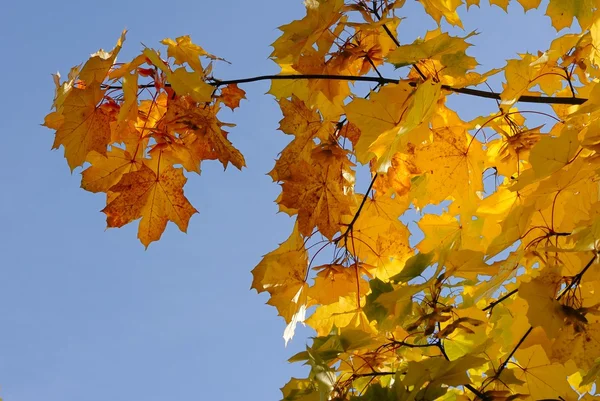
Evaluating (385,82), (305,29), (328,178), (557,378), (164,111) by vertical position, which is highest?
(164,111)

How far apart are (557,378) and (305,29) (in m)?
1.30

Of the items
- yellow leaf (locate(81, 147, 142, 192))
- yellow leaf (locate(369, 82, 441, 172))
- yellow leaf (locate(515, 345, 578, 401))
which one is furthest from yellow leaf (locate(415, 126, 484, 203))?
yellow leaf (locate(81, 147, 142, 192))

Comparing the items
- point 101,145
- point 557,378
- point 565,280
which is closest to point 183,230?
point 101,145

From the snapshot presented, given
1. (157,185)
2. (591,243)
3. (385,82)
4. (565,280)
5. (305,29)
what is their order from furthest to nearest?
(157,185) → (385,82) → (305,29) → (565,280) → (591,243)

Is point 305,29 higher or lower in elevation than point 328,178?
higher

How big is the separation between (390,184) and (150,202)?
0.79m

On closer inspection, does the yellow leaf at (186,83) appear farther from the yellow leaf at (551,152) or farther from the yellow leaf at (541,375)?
the yellow leaf at (541,375)

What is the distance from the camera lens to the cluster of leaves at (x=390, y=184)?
59.7 inches

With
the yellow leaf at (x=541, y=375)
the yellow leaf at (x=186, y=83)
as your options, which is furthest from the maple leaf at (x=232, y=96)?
the yellow leaf at (x=541, y=375)

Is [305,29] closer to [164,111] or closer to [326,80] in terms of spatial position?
[326,80]

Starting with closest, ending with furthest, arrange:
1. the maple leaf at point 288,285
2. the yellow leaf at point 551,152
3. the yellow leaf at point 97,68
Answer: the yellow leaf at point 551,152
the yellow leaf at point 97,68
the maple leaf at point 288,285

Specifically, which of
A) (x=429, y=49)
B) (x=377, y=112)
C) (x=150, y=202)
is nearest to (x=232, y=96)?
(x=150, y=202)

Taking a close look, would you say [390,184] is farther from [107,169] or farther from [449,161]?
[107,169]

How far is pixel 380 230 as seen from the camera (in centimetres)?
212
